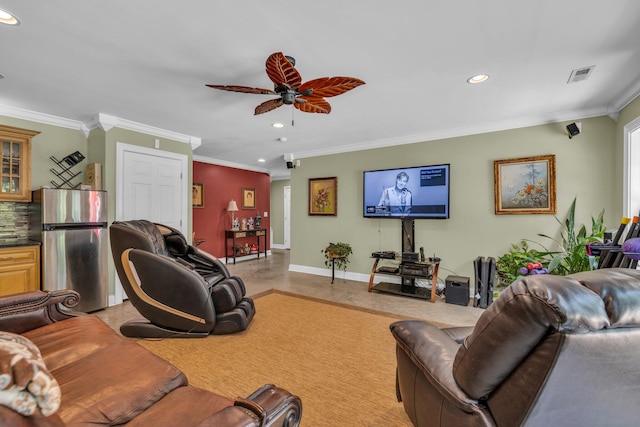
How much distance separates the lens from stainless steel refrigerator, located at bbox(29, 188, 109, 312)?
3135mm

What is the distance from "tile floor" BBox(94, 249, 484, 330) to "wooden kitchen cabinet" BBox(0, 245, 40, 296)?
731mm

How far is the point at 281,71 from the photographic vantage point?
2016 mm

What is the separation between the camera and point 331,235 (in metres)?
5.31

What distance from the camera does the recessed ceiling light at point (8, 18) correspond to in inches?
68.7

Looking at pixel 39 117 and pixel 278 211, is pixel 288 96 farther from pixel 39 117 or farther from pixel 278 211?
pixel 278 211

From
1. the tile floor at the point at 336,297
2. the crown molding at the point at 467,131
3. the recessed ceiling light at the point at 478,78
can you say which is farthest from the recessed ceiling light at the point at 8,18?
the crown molding at the point at 467,131

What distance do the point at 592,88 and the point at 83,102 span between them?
17.3 feet

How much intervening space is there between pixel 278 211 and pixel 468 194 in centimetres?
625

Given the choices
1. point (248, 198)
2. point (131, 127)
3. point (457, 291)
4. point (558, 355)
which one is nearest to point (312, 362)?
point (558, 355)

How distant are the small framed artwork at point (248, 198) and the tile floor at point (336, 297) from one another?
1.76 m

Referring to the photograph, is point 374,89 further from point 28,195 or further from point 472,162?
point 28,195

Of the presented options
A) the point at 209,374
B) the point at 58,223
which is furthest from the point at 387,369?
the point at 58,223

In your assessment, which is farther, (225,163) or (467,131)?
(225,163)

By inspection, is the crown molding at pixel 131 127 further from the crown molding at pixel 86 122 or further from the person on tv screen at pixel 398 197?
the person on tv screen at pixel 398 197
